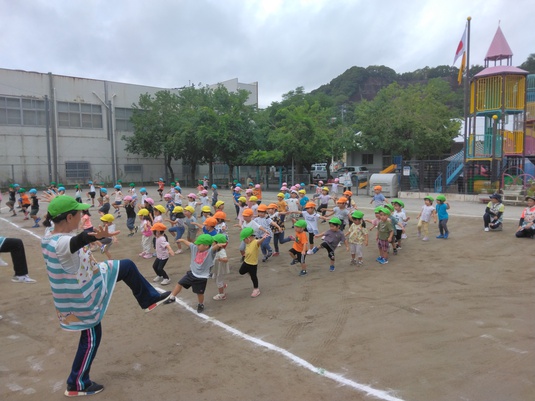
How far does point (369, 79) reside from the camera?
81.7 meters

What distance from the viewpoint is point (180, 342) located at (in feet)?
17.9

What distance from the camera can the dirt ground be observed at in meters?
4.21

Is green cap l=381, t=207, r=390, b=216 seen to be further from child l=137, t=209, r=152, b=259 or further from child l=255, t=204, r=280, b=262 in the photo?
child l=137, t=209, r=152, b=259

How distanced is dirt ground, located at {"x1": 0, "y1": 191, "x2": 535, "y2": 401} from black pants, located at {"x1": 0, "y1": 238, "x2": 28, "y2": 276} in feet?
2.65

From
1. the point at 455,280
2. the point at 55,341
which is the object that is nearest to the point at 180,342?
the point at 55,341

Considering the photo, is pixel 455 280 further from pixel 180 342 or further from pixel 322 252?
pixel 180 342

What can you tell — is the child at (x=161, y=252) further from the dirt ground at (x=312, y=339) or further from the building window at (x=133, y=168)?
the building window at (x=133, y=168)

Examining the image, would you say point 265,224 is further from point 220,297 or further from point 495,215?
point 495,215

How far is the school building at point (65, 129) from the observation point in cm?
3434

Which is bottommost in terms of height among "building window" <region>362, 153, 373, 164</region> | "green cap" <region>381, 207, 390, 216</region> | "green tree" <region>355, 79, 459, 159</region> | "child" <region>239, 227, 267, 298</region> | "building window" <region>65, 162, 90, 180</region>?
"child" <region>239, 227, 267, 298</region>

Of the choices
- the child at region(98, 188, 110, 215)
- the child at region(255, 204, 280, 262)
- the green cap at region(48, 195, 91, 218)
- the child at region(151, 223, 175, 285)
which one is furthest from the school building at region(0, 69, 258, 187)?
the green cap at region(48, 195, 91, 218)

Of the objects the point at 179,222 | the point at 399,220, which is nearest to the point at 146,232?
the point at 179,222

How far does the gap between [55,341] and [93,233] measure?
9.34 ft

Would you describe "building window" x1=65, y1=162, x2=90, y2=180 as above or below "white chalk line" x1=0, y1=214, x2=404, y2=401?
above
